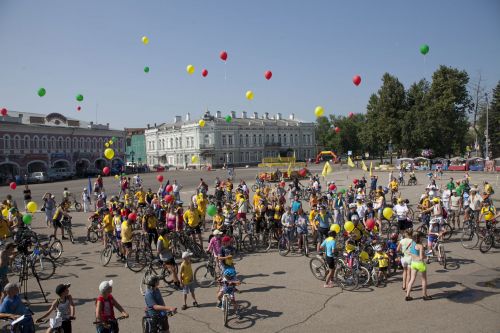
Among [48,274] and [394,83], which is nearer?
[48,274]

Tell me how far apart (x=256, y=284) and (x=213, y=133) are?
228 ft

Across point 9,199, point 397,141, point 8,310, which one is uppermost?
point 397,141

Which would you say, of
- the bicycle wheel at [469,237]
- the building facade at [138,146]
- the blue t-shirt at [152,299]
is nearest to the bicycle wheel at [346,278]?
the blue t-shirt at [152,299]

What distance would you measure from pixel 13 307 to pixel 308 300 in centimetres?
589

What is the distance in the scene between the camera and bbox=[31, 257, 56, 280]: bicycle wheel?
11.1 metres

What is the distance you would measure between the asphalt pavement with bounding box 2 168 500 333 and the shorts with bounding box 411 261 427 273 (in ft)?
2.38

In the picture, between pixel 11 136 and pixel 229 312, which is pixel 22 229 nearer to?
pixel 229 312

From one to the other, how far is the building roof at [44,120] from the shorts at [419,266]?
184ft

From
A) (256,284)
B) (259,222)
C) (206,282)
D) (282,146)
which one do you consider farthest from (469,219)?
(282,146)

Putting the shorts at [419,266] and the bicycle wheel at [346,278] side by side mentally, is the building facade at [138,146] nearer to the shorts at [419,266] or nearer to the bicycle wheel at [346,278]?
the bicycle wheel at [346,278]

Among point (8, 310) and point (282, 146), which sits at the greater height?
point (282, 146)

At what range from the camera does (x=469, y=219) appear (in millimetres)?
12875

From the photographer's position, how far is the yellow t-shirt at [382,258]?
30.6ft

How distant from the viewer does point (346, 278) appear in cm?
939
